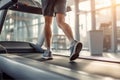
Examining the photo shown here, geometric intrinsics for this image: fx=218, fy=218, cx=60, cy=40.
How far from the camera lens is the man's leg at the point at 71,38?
2029 mm

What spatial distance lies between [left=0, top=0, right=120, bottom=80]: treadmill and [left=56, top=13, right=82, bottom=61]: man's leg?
0.29 feet

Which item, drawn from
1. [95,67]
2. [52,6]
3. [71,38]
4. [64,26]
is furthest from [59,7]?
[95,67]

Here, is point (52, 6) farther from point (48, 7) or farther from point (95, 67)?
point (95, 67)

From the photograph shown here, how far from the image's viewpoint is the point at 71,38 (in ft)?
6.95

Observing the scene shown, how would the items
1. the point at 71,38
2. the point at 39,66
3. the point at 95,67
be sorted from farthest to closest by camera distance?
1. the point at 71,38
2. the point at 95,67
3. the point at 39,66

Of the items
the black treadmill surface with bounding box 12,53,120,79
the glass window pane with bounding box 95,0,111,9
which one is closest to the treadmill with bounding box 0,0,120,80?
the black treadmill surface with bounding box 12,53,120,79

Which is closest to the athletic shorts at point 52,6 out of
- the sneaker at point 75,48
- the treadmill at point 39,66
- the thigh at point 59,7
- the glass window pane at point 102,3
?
the thigh at point 59,7

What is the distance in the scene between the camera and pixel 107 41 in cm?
782

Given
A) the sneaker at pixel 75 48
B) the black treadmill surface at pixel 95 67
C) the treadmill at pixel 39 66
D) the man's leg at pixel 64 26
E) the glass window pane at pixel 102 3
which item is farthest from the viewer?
the glass window pane at pixel 102 3

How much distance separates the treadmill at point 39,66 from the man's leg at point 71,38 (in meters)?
0.09

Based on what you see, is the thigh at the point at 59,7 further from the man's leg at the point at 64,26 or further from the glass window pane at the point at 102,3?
the glass window pane at the point at 102,3

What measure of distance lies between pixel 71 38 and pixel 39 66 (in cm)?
66

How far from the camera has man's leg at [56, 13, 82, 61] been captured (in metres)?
2.03

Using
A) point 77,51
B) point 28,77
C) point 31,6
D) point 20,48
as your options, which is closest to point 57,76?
point 28,77
